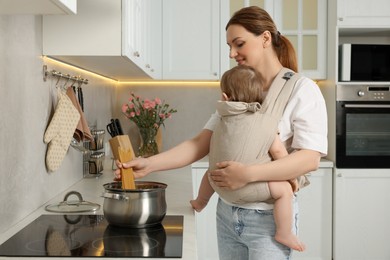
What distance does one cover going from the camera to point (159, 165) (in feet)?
6.48

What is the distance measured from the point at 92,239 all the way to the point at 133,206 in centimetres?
15

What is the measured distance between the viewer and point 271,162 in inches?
67.2

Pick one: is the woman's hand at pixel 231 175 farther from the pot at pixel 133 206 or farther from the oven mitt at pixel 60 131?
the oven mitt at pixel 60 131

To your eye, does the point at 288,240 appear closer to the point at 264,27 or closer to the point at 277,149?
the point at 277,149

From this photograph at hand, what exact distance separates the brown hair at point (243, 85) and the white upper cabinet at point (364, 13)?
224cm

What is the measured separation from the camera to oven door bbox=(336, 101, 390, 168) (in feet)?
12.5

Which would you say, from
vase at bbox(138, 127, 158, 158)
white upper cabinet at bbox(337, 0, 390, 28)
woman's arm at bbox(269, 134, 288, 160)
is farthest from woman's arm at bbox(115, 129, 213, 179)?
white upper cabinet at bbox(337, 0, 390, 28)

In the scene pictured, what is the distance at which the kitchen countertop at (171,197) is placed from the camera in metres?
1.66

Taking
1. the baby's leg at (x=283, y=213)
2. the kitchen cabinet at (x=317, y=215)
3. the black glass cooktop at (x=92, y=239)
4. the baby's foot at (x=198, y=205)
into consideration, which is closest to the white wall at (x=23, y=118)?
the black glass cooktop at (x=92, y=239)

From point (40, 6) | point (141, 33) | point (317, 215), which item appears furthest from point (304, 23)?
point (40, 6)

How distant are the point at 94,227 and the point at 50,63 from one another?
0.74 m

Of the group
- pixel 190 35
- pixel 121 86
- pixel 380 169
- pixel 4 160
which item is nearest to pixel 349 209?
pixel 380 169

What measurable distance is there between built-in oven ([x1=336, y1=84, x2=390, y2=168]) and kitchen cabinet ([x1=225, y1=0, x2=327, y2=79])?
→ 31cm

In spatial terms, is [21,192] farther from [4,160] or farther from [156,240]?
[156,240]
